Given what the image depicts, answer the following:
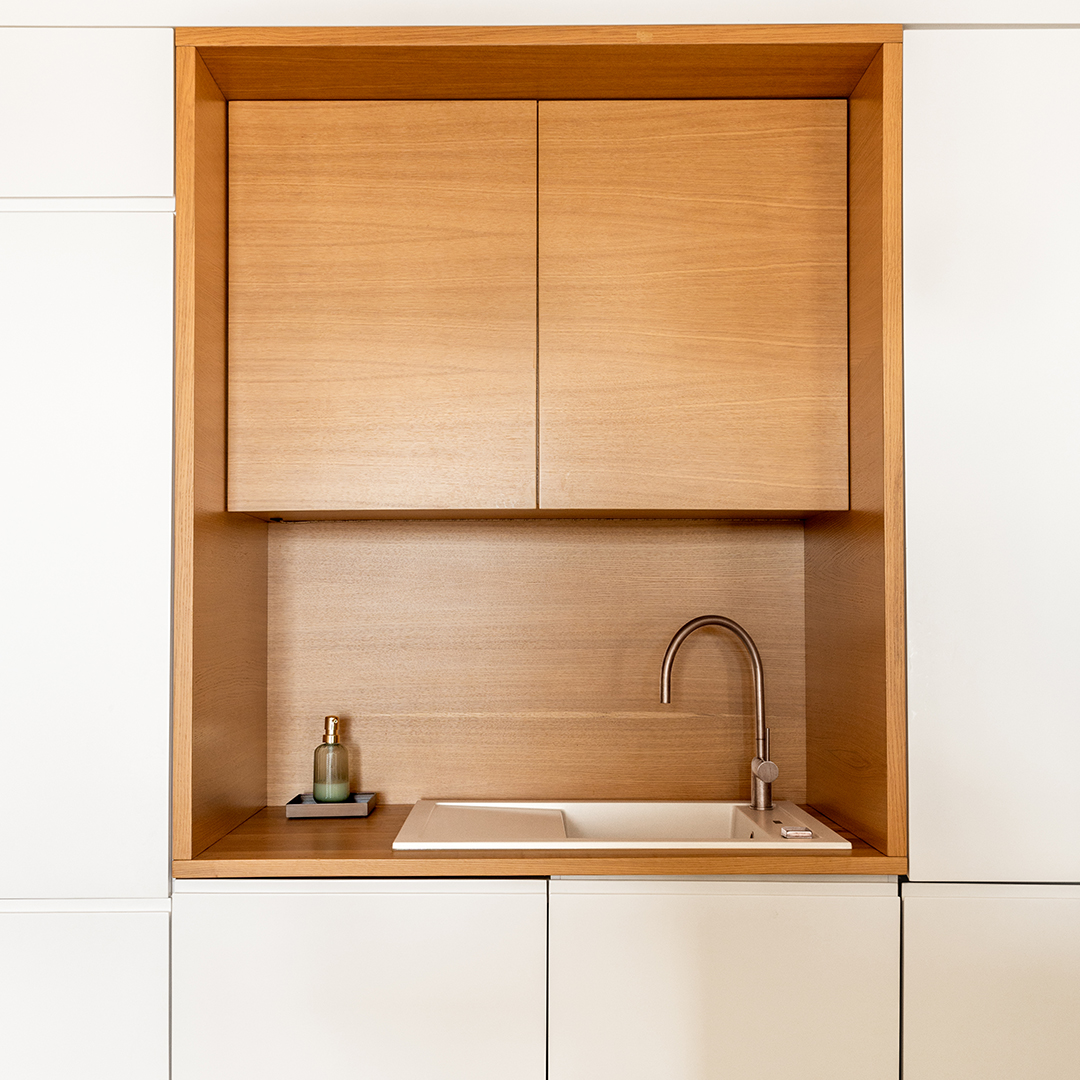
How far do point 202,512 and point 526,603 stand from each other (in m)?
0.66

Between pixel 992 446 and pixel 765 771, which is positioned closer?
pixel 992 446

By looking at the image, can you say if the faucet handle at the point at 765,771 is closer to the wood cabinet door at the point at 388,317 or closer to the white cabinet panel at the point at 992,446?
the white cabinet panel at the point at 992,446

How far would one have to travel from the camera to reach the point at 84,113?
1.42 metres

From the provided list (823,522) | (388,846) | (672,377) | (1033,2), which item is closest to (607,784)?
(388,846)

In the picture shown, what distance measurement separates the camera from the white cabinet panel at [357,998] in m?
1.34

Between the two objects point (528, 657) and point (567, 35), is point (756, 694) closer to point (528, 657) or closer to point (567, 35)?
point (528, 657)

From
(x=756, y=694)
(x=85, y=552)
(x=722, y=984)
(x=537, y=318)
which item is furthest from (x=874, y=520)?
(x=85, y=552)

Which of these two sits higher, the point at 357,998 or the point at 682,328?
the point at 682,328

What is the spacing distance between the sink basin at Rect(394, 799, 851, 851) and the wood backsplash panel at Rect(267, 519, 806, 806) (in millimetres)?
51

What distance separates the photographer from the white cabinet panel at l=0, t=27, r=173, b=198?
1.42 m

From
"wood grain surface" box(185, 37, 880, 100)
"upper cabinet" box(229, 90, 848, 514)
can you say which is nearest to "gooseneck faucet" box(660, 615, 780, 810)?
"upper cabinet" box(229, 90, 848, 514)

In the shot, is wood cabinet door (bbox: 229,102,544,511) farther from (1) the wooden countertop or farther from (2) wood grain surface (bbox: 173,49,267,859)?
(1) the wooden countertop

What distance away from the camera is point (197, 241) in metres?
1.42

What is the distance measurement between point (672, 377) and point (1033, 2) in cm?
81
